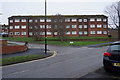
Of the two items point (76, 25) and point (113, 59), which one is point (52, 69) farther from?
point (76, 25)

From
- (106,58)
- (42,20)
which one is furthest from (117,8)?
(106,58)

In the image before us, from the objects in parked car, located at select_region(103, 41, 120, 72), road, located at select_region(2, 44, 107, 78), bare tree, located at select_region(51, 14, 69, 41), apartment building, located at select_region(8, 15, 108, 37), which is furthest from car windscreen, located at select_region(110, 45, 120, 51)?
apartment building, located at select_region(8, 15, 108, 37)

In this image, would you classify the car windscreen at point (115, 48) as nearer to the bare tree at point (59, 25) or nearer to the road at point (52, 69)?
the road at point (52, 69)

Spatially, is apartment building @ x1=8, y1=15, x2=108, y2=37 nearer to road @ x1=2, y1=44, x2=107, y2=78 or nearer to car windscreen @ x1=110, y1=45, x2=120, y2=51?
road @ x1=2, y1=44, x2=107, y2=78

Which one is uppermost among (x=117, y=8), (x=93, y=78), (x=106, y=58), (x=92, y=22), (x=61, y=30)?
(x=117, y=8)

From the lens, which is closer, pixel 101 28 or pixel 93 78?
pixel 93 78

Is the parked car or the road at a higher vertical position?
the parked car

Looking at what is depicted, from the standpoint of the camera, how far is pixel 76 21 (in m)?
51.6

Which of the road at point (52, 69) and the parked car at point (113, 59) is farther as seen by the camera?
the road at point (52, 69)

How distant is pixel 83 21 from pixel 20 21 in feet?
90.1

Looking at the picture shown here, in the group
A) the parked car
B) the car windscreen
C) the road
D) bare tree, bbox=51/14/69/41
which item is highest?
bare tree, bbox=51/14/69/41

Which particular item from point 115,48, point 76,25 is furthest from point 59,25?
point 115,48

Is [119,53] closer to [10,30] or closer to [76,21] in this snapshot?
[76,21]

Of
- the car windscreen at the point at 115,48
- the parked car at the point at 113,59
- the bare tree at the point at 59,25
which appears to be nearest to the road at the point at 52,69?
the parked car at the point at 113,59
